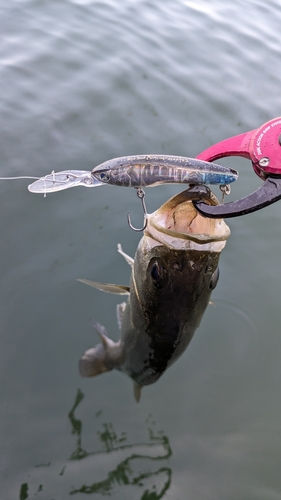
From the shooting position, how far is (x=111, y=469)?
3551 millimetres

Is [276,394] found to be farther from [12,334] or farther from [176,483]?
[12,334]

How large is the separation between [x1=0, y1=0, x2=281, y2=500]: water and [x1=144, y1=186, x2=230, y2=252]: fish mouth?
2050 millimetres

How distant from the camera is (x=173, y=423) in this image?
3885 millimetres

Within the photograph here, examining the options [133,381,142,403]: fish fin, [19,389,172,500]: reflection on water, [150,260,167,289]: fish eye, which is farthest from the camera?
[133,381,142,403]: fish fin

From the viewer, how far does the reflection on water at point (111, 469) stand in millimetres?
3418

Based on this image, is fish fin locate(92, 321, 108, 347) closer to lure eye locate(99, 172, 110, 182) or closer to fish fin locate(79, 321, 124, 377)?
fish fin locate(79, 321, 124, 377)

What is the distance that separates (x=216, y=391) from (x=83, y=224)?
2356 mm

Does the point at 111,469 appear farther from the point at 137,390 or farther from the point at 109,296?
the point at 109,296

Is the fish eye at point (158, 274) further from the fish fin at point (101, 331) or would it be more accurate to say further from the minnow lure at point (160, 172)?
the fish fin at point (101, 331)

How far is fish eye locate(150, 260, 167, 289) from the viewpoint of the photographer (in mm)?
2643

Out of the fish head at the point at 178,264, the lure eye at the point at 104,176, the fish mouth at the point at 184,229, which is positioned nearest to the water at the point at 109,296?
the fish head at the point at 178,264

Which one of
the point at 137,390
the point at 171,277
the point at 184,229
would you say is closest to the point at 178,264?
the point at 171,277

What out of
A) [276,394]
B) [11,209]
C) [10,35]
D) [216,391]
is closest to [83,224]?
[11,209]

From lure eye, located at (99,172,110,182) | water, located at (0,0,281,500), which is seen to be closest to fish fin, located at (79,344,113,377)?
water, located at (0,0,281,500)
